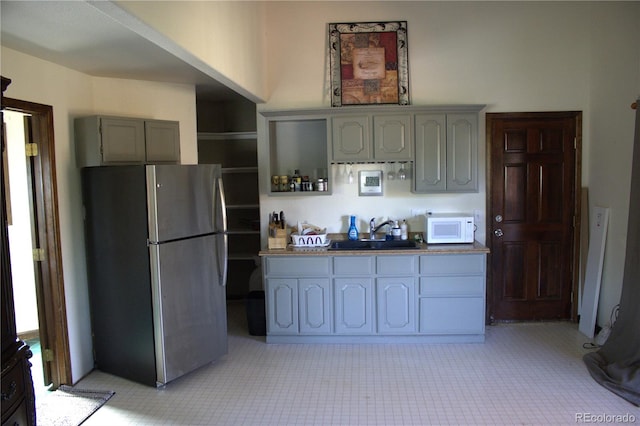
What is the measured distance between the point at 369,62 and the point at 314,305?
2.34 m

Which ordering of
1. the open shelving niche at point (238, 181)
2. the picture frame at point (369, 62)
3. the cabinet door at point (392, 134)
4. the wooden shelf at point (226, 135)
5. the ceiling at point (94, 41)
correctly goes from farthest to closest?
1. the open shelving niche at point (238, 181)
2. the wooden shelf at point (226, 135)
3. the picture frame at point (369, 62)
4. the cabinet door at point (392, 134)
5. the ceiling at point (94, 41)

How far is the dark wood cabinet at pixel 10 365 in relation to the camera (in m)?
1.74

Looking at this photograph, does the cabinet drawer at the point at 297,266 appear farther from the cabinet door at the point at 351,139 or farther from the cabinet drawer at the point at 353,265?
the cabinet door at the point at 351,139

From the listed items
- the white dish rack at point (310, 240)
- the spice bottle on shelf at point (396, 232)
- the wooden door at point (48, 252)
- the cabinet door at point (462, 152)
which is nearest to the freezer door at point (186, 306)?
the wooden door at point (48, 252)

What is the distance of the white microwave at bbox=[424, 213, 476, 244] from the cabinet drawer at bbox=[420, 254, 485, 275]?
262mm

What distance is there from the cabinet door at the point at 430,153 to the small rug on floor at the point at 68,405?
10.0 ft

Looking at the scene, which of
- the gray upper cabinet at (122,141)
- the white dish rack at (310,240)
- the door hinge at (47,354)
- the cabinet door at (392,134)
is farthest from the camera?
the white dish rack at (310,240)

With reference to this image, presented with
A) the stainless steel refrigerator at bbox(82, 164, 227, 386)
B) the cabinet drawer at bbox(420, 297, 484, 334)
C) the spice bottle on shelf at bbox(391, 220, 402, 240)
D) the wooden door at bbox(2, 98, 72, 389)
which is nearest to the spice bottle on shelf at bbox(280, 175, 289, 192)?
the stainless steel refrigerator at bbox(82, 164, 227, 386)

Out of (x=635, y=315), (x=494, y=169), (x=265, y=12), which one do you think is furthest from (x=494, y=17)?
(x=635, y=315)

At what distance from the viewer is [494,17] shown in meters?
4.35

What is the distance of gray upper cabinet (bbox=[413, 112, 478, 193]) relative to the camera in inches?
164

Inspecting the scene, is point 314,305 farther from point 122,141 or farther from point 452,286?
point 122,141

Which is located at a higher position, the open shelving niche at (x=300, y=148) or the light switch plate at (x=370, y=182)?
the open shelving niche at (x=300, y=148)

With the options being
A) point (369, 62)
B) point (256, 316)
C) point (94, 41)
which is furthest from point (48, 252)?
point (369, 62)
